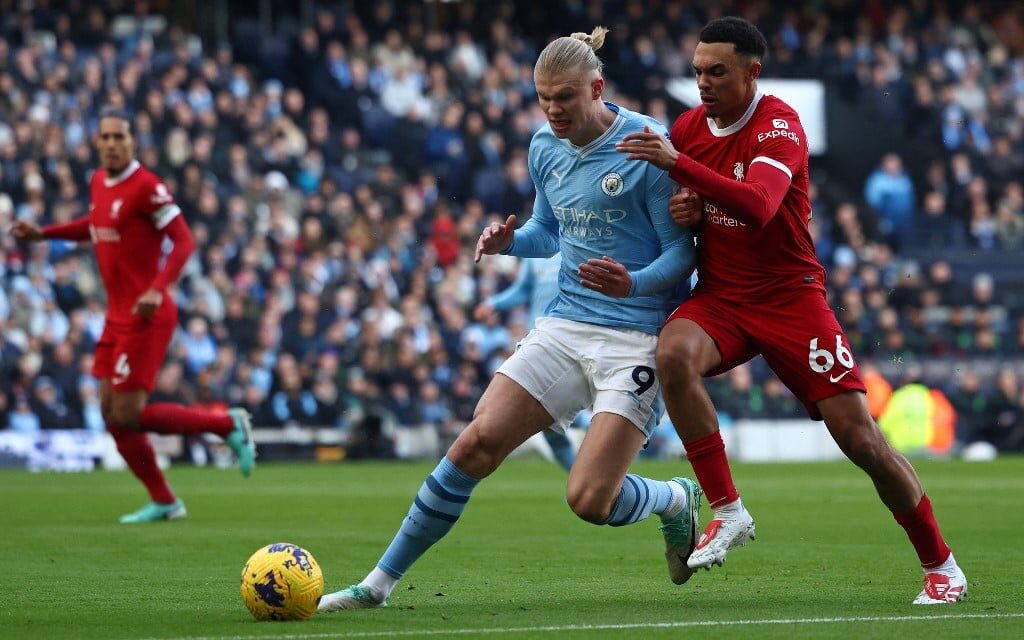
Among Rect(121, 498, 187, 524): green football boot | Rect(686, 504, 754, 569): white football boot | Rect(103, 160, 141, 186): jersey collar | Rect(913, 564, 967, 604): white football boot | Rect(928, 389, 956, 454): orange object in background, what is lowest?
Rect(928, 389, 956, 454): orange object in background

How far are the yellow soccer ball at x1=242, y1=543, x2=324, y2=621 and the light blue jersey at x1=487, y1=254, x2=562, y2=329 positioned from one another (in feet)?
21.5

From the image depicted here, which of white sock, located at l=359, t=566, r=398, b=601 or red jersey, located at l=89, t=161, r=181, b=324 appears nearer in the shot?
white sock, located at l=359, t=566, r=398, b=601

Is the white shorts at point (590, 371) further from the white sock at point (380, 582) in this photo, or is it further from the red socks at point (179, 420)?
the red socks at point (179, 420)

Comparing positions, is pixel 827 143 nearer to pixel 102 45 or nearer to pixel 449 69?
pixel 449 69

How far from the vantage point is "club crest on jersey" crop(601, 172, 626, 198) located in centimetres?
728

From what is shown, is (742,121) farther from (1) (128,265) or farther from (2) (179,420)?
(2) (179,420)

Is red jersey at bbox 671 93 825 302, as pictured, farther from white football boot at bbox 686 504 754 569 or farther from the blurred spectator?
the blurred spectator

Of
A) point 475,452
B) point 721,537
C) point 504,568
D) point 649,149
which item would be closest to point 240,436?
point 504,568

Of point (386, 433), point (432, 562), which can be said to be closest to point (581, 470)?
point (432, 562)

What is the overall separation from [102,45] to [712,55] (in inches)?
725

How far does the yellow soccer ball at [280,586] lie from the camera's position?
6.78 m

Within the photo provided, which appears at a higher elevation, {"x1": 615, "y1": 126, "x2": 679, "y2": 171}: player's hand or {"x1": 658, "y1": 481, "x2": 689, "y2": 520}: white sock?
{"x1": 615, "y1": 126, "x2": 679, "y2": 171}: player's hand

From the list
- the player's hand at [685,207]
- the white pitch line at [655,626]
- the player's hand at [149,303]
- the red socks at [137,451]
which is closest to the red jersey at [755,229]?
the player's hand at [685,207]

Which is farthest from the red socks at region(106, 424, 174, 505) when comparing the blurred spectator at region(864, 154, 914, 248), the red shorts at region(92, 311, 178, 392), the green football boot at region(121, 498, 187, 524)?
the blurred spectator at region(864, 154, 914, 248)
